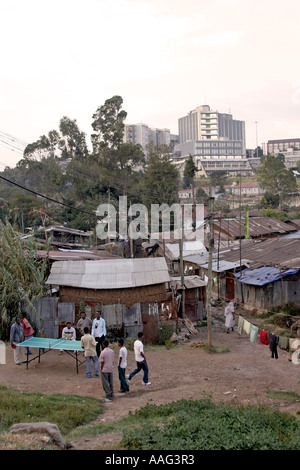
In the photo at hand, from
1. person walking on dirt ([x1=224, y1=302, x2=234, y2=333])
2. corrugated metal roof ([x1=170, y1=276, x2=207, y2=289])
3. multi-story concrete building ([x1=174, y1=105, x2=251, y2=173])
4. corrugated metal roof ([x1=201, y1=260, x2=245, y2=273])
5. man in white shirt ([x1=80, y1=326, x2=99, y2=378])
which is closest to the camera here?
man in white shirt ([x1=80, y1=326, x2=99, y2=378])

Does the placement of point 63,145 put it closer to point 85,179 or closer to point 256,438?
point 85,179

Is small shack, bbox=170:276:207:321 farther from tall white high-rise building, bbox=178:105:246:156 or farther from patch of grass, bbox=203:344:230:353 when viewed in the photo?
tall white high-rise building, bbox=178:105:246:156

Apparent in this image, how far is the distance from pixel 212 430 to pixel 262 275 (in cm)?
1206

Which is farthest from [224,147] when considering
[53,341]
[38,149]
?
[53,341]

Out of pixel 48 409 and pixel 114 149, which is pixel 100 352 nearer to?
pixel 48 409

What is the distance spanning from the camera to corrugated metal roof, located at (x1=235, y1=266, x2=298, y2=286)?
650 inches

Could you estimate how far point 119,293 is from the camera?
43.8 ft

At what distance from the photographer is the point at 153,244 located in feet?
107

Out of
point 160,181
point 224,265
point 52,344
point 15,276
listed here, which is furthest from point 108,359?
point 160,181

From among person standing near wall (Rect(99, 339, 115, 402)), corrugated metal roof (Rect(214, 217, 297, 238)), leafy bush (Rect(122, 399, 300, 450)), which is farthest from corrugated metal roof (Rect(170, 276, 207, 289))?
corrugated metal roof (Rect(214, 217, 297, 238))

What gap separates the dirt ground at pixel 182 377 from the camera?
8898mm

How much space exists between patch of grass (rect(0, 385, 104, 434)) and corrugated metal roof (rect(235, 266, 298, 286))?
9775 mm

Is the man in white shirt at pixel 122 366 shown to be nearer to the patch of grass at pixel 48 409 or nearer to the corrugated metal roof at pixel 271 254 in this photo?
the patch of grass at pixel 48 409
